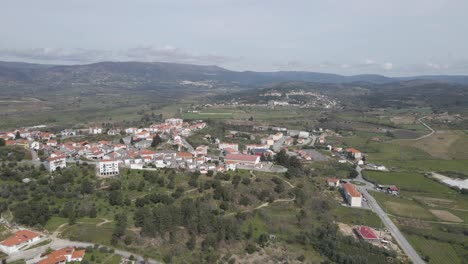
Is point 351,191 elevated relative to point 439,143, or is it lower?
lower

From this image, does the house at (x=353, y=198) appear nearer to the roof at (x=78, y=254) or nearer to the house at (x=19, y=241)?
the roof at (x=78, y=254)

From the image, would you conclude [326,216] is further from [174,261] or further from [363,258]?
[174,261]

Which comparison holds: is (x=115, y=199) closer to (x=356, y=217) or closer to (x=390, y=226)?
(x=356, y=217)

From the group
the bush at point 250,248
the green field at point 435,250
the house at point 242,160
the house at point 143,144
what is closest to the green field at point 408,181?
the green field at point 435,250

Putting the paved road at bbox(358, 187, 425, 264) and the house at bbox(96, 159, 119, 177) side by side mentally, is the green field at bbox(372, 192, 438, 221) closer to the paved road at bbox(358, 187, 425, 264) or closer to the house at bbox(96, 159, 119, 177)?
the paved road at bbox(358, 187, 425, 264)

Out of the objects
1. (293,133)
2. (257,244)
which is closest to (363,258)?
(257,244)

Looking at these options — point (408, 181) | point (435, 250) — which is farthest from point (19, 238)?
point (408, 181)

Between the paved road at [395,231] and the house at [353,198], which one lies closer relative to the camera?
the paved road at [395,231]
